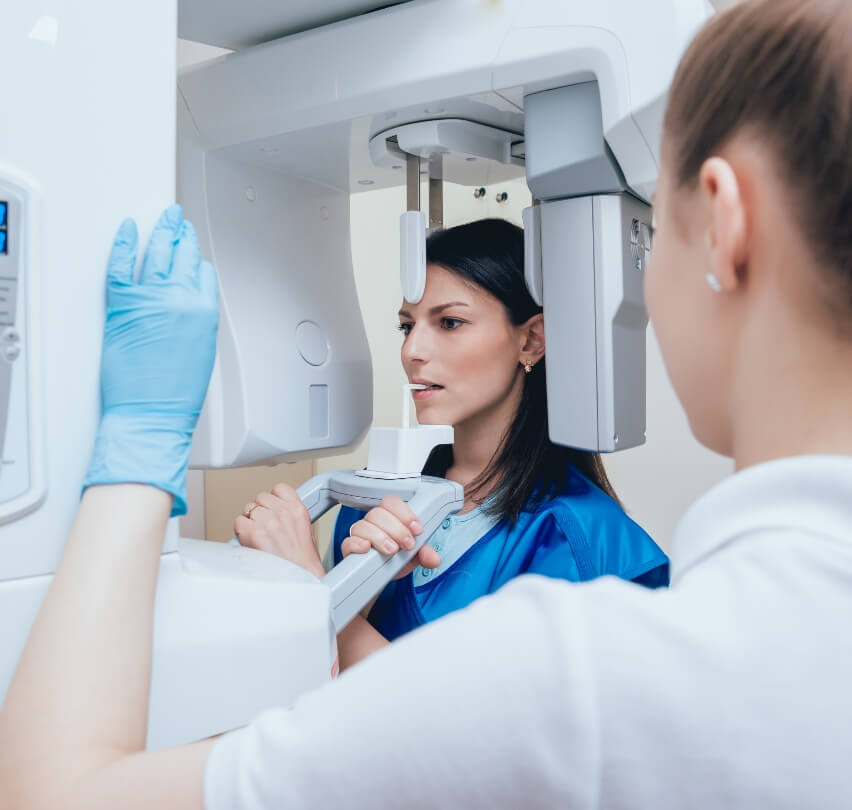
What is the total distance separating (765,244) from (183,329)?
18.5 inches

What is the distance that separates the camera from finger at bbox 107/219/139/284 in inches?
26.6

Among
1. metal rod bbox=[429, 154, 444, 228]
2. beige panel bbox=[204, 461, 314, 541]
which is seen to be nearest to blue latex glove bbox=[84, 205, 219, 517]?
metal rod bbox=[429, 154, 444, 228]

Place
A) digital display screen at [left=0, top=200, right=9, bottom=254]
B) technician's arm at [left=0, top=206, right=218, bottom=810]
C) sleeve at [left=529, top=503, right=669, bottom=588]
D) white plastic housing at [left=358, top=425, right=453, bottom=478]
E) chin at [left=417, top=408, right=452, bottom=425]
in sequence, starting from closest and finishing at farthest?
1. technician's arm at [left=0, top=206, right=218, bottom=810]
2. digital display screen at [left=0, top=200, right=9, bottom=254]
3. white plastic housing at [left=358, top=425, right=453, bottom=478]
4. sleeve at [left=529, top=503, right=669, bottom=588]
5. chin at [left=417, top=408, right=452, bottom=425]

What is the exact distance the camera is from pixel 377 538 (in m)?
0.97

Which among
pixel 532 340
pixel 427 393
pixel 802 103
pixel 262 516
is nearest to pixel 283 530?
pixel 262 516

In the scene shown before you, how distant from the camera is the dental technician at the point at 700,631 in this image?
0.36 meters

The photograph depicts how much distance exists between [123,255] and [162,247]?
0.04 meters

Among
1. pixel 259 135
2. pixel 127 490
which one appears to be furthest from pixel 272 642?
pixel 259 135

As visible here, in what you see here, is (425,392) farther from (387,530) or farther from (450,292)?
(387,530)

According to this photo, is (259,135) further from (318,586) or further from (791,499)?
(791,499)

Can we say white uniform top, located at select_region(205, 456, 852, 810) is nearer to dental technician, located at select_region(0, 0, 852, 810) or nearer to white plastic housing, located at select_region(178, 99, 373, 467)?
dental technician, located at select_region(0, 0, 852, 810)

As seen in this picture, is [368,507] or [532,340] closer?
[368,507]

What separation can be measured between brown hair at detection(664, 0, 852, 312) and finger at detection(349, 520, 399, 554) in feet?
2.09

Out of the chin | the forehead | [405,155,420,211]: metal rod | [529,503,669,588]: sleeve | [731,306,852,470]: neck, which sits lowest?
[529,503,669,588]: sleeve
